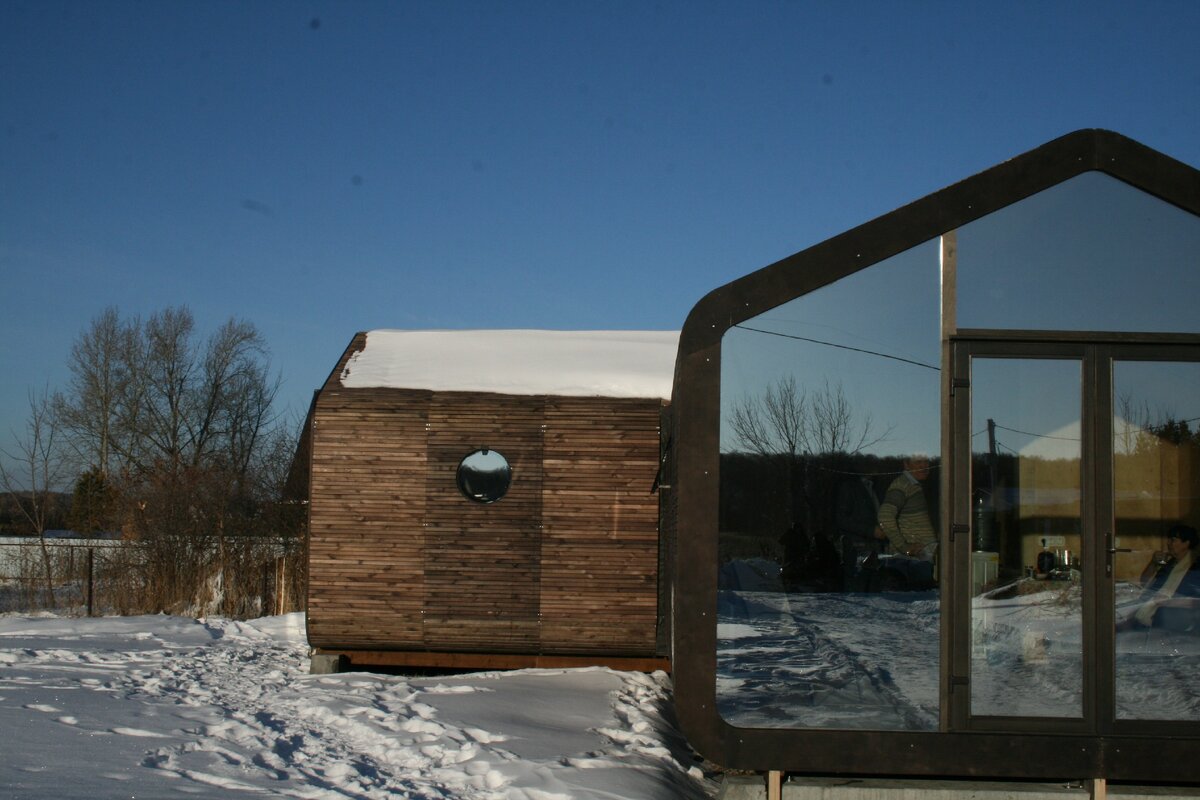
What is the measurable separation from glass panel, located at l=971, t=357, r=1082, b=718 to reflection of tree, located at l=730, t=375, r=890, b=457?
0.64m

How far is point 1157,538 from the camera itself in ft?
18.6

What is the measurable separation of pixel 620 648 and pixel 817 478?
4270mm

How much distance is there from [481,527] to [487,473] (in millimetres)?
489

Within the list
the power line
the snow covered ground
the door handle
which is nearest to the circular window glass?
the snow covered ground

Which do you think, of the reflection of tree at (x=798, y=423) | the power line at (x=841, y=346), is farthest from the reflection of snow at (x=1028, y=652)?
the power line at (x=841, y=346)

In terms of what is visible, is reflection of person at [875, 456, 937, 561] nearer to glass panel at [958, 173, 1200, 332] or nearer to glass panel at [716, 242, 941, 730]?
glass panel at [716, 242, 941, 730]

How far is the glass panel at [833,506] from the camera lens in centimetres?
561

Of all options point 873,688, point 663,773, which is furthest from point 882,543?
point 663,773

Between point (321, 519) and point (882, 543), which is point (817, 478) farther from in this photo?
point (321, 519)

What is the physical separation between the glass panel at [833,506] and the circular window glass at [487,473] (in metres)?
4.21

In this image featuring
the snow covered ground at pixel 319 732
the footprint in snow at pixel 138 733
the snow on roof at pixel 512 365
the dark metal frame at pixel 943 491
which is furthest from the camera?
the snow on roof at pixel 512 365

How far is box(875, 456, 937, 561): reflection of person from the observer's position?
5.62 metres

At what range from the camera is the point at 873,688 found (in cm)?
566

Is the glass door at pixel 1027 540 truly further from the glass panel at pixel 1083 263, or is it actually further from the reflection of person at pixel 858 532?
the reflection of person at pixel 858 532
